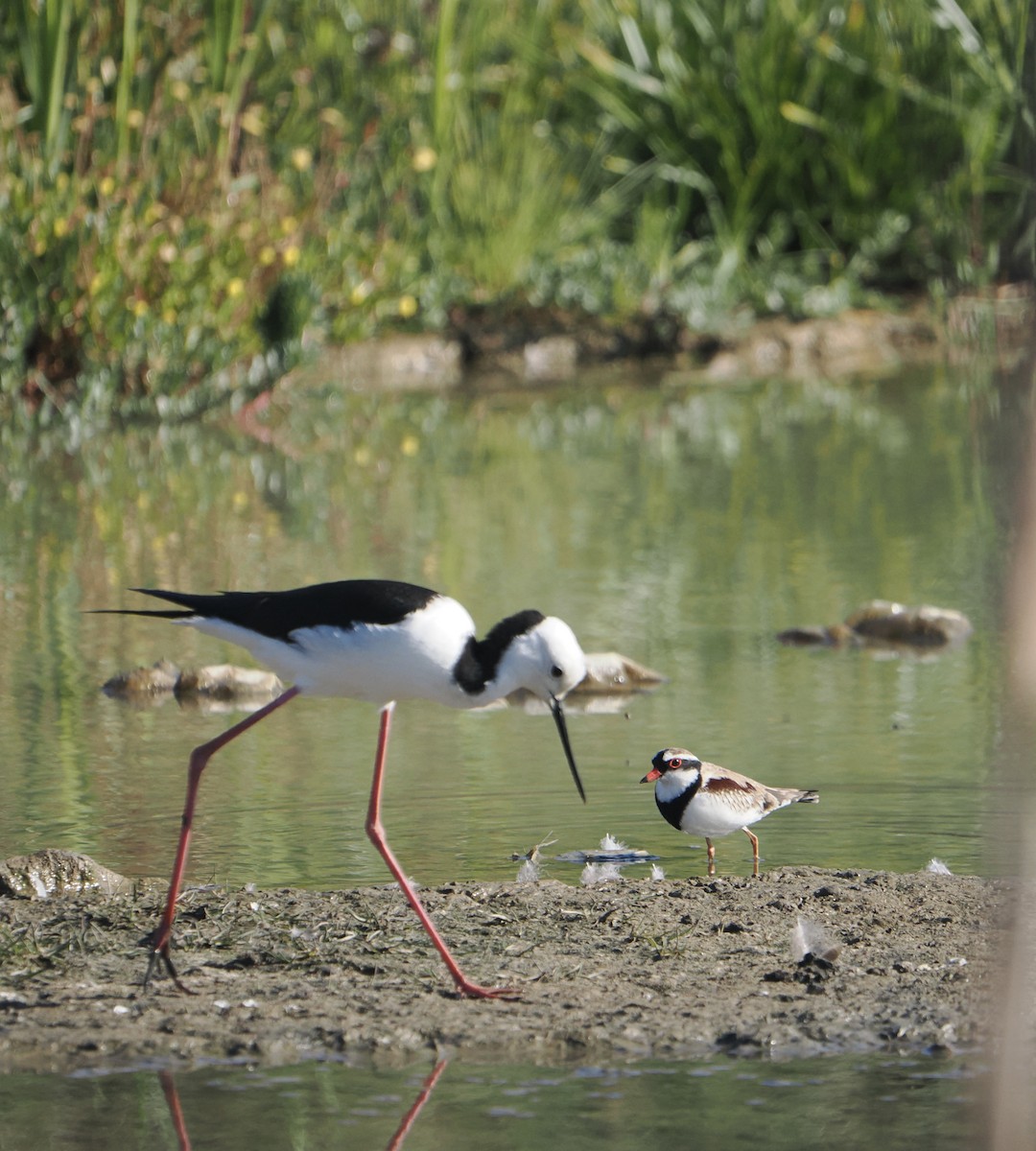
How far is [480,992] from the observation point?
3582mm

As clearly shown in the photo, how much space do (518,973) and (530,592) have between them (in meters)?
4.03

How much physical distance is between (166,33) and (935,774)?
1041 cm

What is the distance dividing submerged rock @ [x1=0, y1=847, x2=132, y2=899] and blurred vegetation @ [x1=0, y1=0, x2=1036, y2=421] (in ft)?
24.5

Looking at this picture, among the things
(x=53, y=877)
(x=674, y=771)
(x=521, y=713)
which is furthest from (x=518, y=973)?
(x=521, y=713)

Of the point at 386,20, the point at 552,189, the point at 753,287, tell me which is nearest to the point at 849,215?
the point at 753,287

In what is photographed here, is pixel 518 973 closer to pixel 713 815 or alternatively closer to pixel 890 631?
pixel 713 815

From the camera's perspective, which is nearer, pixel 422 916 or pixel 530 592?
pixel 422 916

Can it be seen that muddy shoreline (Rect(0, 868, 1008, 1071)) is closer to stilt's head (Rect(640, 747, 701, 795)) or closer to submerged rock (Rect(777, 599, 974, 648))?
stilt's head (Rect(640, 747, 701, 795))

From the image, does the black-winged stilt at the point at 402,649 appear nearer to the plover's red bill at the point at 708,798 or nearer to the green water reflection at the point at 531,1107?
the plover's red bill at the point at 708,798

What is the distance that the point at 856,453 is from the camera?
456 inches

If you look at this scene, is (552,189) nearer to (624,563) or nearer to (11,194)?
(11,194)

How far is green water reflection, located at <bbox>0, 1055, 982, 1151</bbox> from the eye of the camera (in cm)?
302

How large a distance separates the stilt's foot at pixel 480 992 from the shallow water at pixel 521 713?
311 mm

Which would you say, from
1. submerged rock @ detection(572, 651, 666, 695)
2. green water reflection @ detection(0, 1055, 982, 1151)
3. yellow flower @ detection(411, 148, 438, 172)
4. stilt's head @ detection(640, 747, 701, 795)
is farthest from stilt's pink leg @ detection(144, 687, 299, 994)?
yellow flower @ detection(411, 148, 438, 172)
